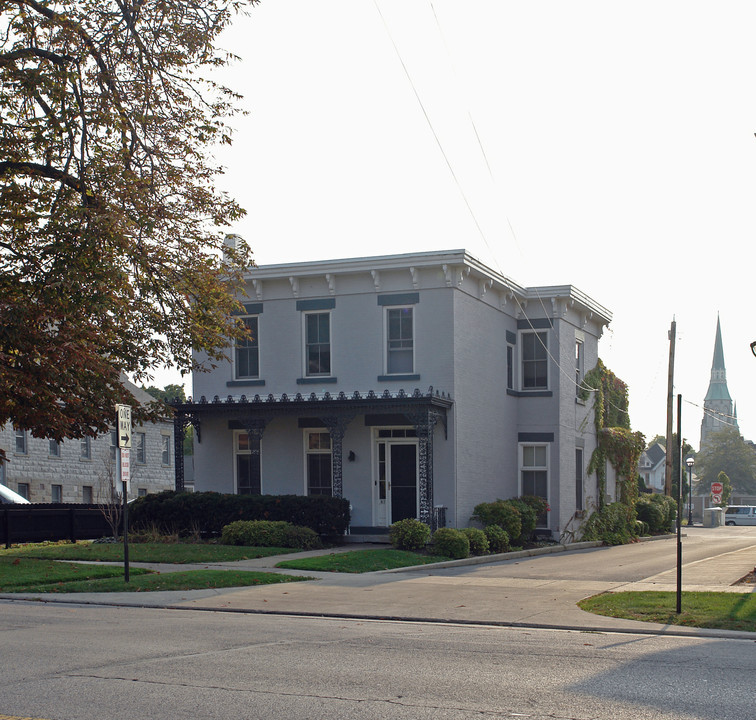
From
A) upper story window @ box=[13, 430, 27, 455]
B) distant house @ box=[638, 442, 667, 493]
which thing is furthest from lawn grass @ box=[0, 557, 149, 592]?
distant house @ box=[638, 442, 667, 493]

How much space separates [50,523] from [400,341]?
421 inches

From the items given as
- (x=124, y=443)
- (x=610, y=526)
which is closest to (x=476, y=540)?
(x=610, y=526)

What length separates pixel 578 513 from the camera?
1190 inches

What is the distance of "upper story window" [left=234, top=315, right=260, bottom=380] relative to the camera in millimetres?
27797

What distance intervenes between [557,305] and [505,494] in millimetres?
6055

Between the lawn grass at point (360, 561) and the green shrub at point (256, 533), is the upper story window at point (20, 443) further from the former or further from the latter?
the lawn grass at point (360, 561)

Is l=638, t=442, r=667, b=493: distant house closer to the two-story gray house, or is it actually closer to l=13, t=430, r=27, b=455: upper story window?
l=13, t=430, r=27, b=455: upper story window

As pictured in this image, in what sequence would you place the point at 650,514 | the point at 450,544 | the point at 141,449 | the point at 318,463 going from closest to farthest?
the point at 450,544 → the point at 318,463 → the point at 650,514 → the point at 141,449

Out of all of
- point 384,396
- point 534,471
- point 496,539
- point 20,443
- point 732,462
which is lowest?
point 732,462

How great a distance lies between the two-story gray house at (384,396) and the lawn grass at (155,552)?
3.83 metres

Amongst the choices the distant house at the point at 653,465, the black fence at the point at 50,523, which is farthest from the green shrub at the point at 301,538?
the distant house at the point at 653,465

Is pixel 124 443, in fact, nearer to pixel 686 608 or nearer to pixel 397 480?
pixel 686 608

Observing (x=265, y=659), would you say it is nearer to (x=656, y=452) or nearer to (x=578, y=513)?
(x=578, y=513)

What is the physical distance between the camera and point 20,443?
Result: 44531 mm
